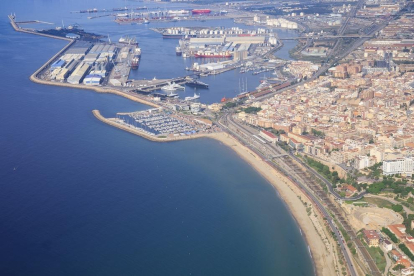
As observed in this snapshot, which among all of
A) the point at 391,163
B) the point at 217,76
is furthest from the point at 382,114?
the point at 217,76

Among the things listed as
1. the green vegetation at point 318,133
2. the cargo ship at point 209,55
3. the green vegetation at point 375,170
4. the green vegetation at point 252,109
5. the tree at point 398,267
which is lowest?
→ the cargo ship at point 209,55

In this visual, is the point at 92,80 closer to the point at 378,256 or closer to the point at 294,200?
the point at 294,200

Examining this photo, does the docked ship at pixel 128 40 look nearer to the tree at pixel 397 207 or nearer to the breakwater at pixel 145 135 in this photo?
the breakwater at pixel 145 135

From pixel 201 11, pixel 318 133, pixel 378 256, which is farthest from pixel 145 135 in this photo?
pixel 201 11

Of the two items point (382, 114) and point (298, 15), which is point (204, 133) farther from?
point (298, 15)

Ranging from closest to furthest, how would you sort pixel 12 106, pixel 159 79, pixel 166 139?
1. pixel 166 139
2. pixel 12 106
3. pixel 159 79

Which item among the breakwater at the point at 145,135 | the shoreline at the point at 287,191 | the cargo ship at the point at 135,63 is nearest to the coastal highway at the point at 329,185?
the shoreline at the point at 287,191
